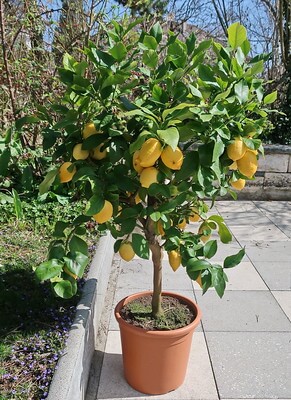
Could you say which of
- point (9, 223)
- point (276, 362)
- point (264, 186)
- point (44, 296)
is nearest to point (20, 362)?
point (44, 296)

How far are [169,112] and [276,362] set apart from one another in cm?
182

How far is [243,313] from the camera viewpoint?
2.94 meters

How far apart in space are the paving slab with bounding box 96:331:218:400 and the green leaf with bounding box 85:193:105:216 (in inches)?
49.0

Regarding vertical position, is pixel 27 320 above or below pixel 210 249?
below

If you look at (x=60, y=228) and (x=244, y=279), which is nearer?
(x=60, y=228)

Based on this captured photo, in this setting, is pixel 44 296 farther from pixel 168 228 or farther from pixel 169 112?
pixel 169 112

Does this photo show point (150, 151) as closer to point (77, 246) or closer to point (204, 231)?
point (77, 246)

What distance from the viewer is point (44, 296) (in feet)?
8.48

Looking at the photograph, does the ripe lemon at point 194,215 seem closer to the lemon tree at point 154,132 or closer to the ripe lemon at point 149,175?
the lemon tree at point 154,132

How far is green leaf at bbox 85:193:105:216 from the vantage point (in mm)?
1444

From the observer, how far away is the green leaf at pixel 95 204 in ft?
4.74

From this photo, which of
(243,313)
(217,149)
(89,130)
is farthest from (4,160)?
(243,313)

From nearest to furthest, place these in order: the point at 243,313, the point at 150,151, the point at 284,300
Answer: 1. the point at 150,151
2. the point at 243,313
3. the point at 284,300

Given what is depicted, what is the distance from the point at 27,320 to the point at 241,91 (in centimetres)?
179
